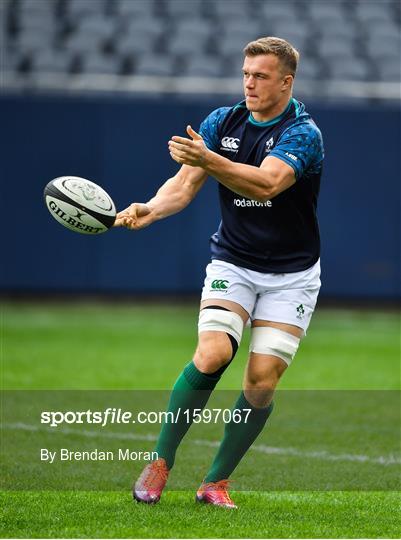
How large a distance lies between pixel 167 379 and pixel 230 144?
4898 mm

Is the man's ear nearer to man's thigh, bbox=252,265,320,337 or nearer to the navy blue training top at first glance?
the navy blue training top

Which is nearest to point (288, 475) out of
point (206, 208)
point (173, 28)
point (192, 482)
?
point (192, 482)

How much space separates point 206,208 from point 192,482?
11.4 meters

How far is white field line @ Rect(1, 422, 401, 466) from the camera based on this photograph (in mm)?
7168

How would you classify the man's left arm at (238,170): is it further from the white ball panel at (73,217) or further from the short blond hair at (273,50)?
the white ball panel at (73,217)

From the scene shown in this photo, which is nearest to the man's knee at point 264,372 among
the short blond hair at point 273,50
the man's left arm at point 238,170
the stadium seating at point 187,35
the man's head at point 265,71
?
the man's left arm at point 238,170

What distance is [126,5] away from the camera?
20156mm

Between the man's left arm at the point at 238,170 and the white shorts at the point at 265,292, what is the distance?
519 millimetres

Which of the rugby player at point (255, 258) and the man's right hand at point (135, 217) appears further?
the man's right hand at point (135, 217)

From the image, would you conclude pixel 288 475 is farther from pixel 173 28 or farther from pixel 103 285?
pixel 173 28

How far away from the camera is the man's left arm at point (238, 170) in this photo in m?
5.29

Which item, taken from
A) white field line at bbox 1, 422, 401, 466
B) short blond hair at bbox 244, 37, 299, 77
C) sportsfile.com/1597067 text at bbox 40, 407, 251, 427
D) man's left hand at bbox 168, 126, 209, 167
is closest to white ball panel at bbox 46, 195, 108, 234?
man's left hand at bbox 168, 126, 209, 167

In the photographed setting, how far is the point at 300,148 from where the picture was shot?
5691mm

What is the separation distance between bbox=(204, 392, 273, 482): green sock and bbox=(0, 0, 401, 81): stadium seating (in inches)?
520
